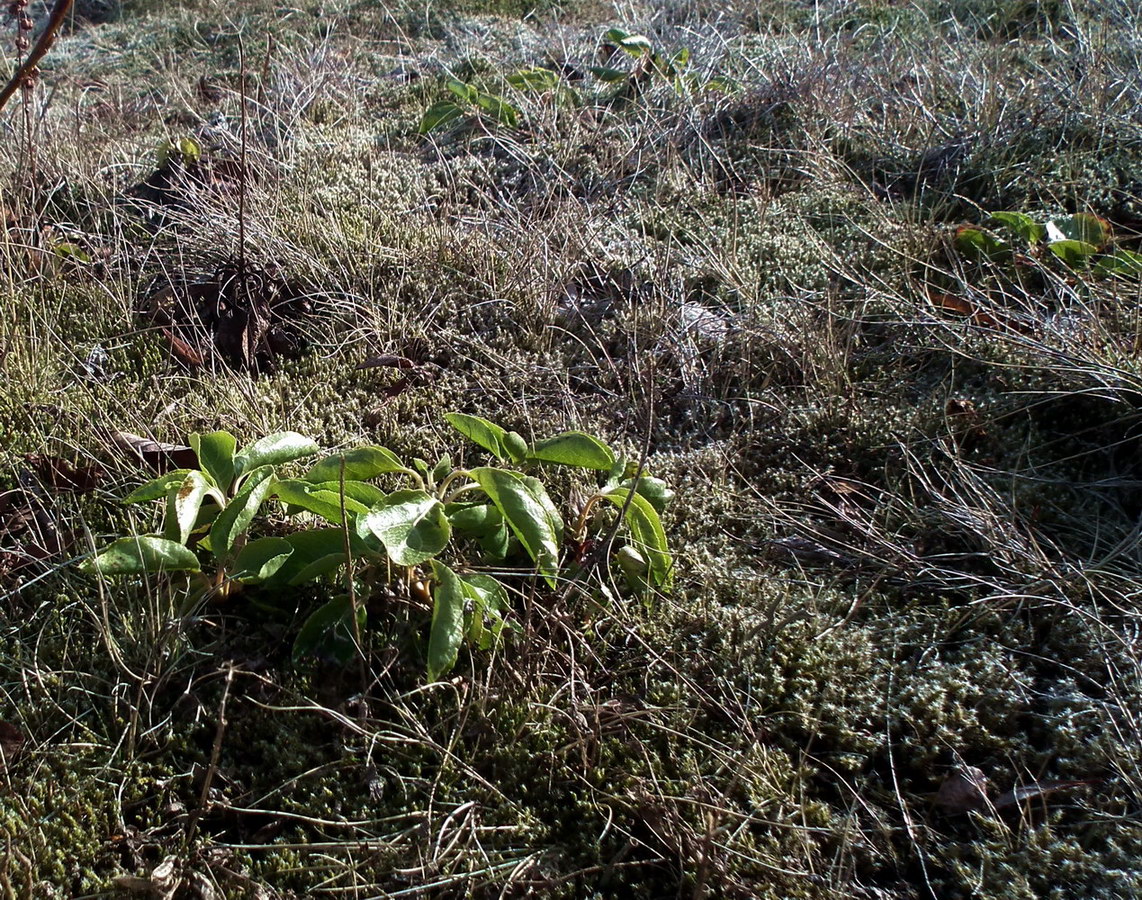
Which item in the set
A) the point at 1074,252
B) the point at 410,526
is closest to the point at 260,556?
the point at 410,526

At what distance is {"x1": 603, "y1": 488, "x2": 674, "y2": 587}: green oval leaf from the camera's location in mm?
2018

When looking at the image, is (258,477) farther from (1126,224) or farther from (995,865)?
(1126,224)

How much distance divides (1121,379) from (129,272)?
2863 millimetres

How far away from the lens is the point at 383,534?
5.80 feet

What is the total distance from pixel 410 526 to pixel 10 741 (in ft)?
2.83

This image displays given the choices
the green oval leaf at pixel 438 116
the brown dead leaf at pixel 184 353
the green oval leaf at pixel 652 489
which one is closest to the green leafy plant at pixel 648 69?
the green oval leaf at pixel 438 116

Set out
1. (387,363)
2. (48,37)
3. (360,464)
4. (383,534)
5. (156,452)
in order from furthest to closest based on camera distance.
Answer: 1. (387,363)
2. (156,452)
3. (360,464)
4. (383,534)
5. (48,37)

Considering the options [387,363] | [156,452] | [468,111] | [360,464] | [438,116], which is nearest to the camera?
[360,464]

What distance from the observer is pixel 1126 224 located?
10.3ft

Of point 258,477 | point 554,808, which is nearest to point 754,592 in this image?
point 554,808

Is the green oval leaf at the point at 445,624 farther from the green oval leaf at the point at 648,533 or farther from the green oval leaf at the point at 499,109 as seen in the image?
the green oval leaf at the point at 499,109

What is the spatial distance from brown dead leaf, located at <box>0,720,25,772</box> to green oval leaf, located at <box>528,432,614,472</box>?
45.3 inches

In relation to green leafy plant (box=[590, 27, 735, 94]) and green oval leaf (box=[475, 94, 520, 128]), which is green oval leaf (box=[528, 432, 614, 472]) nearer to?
green oval leaf (box=[475, 94, 520, 128])

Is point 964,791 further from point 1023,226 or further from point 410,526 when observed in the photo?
point 1023,226
